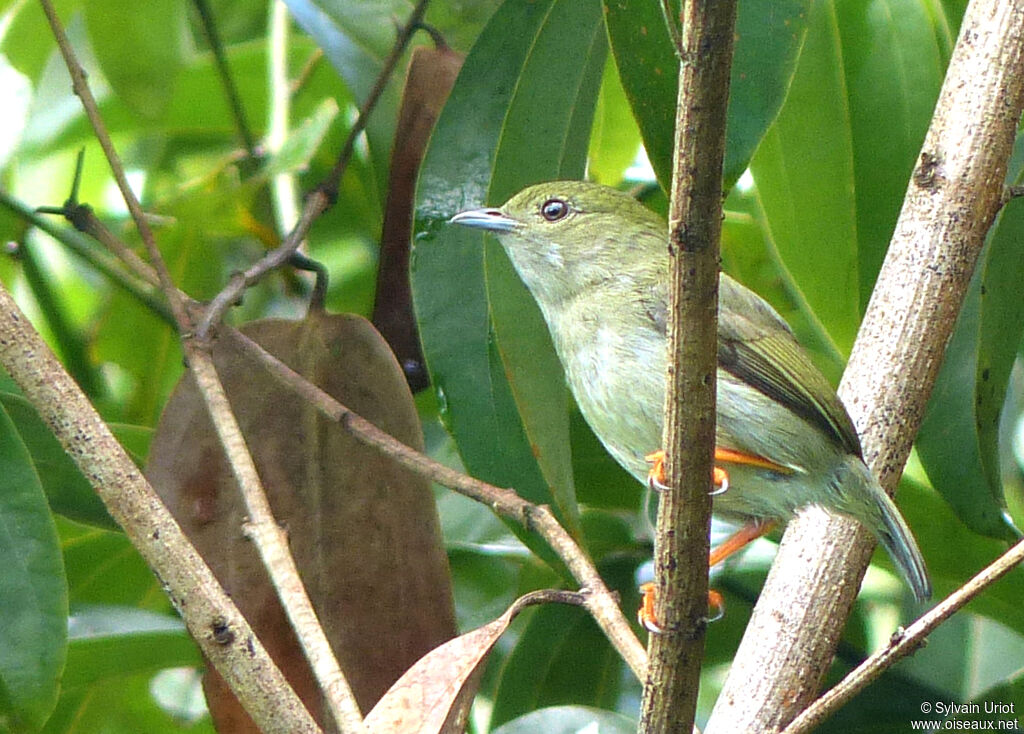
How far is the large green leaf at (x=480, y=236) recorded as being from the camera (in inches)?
102

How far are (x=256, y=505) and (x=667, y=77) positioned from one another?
0.97m

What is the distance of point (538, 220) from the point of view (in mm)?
2936

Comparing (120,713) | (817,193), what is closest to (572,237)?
(817,193)

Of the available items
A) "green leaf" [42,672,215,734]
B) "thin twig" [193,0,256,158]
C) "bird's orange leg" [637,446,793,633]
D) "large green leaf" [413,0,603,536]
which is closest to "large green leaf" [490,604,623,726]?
"bird's orange leg" [637,446,793,633]

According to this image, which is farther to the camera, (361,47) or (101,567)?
(361,47)

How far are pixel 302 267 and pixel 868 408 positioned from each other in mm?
1223

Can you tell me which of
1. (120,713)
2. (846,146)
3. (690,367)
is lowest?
(690,367)

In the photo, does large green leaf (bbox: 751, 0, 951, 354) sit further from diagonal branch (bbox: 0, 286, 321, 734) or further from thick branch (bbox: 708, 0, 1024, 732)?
diagonal branch (bbox: 0, 286, 321, 734)

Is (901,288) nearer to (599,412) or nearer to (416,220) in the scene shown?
(599,412)

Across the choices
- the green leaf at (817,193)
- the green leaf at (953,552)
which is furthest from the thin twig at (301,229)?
the green leaf at (953,552)

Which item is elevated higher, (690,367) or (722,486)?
(722,486)

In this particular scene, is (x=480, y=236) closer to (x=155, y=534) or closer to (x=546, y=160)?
(x=546, y=160)

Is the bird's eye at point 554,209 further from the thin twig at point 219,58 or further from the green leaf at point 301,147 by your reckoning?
the thin twig at point 219,58

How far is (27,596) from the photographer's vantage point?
222 centimetres
